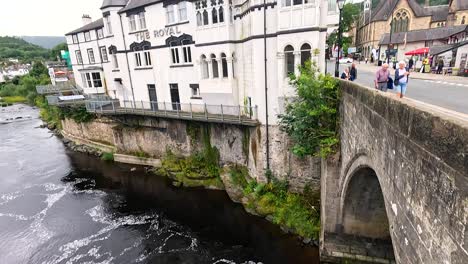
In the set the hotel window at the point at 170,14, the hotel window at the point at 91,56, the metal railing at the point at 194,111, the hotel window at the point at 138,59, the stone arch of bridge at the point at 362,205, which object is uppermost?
the hotel window at the point at 170,14

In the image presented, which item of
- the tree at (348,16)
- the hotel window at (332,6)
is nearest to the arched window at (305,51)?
the hotel window at (332,6)

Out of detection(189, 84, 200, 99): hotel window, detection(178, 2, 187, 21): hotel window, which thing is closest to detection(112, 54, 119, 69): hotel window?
detection(178, 2, 187, 21): hotel window

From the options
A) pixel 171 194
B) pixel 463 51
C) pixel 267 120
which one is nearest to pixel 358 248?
pixel 267 120

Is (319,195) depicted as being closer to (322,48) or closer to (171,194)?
(322,48)

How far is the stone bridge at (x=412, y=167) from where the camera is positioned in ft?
11.1

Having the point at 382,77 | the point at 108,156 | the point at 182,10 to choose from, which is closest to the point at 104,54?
the point at 108,156

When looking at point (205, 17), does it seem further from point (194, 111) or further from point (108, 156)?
point (108, 156)

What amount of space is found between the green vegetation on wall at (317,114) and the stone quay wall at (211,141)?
2911 mm

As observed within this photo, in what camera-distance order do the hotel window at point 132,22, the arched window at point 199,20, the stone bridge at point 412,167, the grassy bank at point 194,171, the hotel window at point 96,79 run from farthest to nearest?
1. the hotel window at point 96,79
2. the hotel window at point 132,22
3. the grassy bank at point 194,171
4. the arched window at point 199,20
5. the stone bridge at point 412,167

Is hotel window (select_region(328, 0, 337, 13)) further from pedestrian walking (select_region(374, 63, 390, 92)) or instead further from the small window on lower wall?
the small window on lower wall

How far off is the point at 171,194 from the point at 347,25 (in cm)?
5644

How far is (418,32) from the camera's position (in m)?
35.9

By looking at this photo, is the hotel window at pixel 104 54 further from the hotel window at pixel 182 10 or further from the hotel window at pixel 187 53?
the hotel window at pixel 182 10

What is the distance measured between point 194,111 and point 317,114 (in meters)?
12.2
